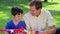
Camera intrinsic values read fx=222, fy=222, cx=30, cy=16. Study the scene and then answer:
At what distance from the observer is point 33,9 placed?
3.64 metres

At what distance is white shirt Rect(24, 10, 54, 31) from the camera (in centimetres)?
389

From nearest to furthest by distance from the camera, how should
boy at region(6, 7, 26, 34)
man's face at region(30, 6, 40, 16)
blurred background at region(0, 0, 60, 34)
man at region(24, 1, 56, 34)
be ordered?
1. man's face at region(30, 6, 40, 16)
2. boy at region(6, 7, 26, 34)
3. man at region(24, 1, 56, 34)
4. blurred background at region(0, 0, 60, 34)

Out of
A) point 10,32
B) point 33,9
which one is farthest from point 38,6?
point 10,32

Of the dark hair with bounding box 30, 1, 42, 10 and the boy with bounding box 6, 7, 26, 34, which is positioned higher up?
the dark hair with bounding box 30, 1, 42, 10

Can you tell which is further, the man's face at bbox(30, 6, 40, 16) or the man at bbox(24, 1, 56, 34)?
the man at bbox(24, 1, 56, 34)

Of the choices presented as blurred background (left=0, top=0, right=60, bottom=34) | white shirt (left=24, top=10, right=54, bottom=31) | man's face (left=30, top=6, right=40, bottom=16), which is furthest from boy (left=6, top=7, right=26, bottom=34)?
blurred background (left=0, top=0, right=60, bottom=34)

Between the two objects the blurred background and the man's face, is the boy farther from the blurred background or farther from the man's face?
the blurred background

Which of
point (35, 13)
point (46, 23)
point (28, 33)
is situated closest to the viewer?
point (28, 33)

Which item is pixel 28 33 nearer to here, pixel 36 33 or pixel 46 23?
pixel 36 33

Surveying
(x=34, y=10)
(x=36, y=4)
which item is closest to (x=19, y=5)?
(x=36, y=4)

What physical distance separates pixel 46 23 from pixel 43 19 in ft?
0.36

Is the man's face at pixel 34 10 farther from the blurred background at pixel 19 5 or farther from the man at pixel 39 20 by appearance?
the blurred background at pixel 19 5

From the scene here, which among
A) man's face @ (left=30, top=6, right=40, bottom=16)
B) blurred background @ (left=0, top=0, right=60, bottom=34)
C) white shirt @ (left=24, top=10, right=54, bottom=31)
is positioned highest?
man's face @ (left=30, top=6, right=40, bottom=16)

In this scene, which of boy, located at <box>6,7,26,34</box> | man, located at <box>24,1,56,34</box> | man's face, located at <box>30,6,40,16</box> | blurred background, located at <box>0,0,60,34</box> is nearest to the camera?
man's face, located at <box>30,6,40,16</box>
